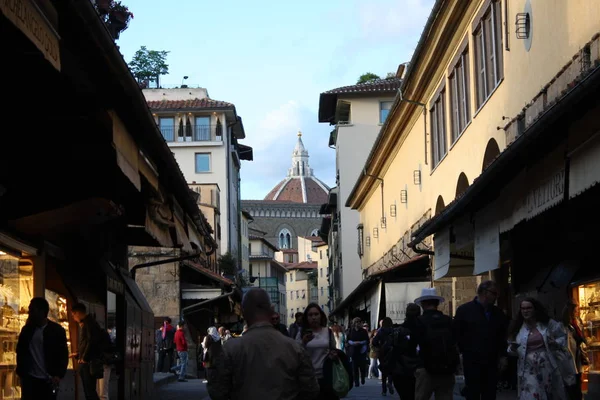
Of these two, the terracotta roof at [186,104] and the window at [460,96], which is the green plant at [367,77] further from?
the window at [460,96]

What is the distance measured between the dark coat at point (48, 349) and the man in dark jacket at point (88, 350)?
3.05 m

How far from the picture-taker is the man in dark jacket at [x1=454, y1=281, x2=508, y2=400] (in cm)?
1145

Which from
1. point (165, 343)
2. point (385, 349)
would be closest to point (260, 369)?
point (385, 349)

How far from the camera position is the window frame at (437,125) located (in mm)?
26892

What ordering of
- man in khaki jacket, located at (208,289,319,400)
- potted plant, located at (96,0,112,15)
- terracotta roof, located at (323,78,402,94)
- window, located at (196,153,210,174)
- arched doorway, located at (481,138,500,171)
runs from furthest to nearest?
1. window, located at (196,153,210,174)
2. terracotta roof, located at (323,78,402,94)
3. arched doorway, located at (481,138,500,171)
4. potted plant, located at (96,0,112,15)
5. man in khaki jacket, located at (208,289,319,400)

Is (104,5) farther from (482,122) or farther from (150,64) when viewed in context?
(150,64)

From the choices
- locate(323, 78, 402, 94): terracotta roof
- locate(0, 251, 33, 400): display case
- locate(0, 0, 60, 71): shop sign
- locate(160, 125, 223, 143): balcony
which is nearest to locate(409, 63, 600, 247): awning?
locate(0, 0, 60, 71): shop sign

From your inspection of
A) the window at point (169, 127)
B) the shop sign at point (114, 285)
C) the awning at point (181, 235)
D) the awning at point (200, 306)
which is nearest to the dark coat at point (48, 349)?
the awning at point (181, 235)

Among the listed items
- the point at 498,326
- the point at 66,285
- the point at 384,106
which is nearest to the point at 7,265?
the point at 66,285

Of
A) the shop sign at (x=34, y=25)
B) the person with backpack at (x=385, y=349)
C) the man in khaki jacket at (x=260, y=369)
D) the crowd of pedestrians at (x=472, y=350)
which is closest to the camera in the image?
the shop sign at (x=34, y=25)

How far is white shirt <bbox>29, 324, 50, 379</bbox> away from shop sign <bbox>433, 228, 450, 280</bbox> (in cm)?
932

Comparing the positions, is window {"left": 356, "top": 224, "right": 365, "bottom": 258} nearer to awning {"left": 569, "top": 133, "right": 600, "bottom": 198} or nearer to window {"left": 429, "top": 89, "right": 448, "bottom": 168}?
window {"left": 429, "top": 89, "right": 448, "bottom": 168}

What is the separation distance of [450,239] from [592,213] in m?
4.63

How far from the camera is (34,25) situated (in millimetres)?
6215
